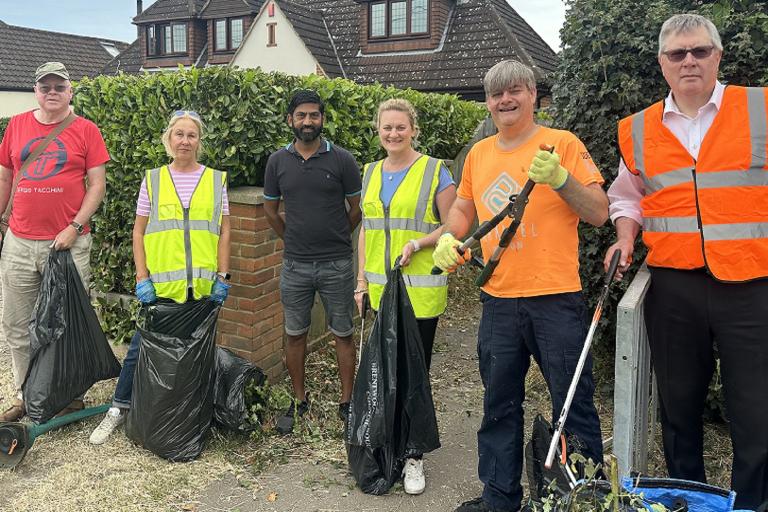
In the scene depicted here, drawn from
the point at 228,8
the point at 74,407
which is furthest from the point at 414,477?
the point at 228,8

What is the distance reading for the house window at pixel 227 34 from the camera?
1964 centimetres

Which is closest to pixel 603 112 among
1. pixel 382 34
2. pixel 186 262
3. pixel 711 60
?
pixel 711 60

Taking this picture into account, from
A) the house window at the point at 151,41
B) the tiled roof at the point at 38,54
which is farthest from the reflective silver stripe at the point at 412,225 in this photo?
the tiled roof at the point at 38,54

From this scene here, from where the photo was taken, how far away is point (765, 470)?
2.30 metres

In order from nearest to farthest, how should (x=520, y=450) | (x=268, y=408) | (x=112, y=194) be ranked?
1. (x=520, y=450)
2. (x=268, y=408)
3. (x=112, y=194)

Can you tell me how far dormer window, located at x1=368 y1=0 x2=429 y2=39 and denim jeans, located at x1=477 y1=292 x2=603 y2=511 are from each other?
45.6ft

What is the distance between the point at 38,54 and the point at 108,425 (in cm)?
2657

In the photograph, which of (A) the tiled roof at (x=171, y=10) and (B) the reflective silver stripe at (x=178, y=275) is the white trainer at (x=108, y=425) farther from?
(A) the tiled roof at (x=171, y=10)

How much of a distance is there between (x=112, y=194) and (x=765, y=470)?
4.48m

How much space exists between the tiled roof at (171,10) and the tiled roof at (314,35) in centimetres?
495

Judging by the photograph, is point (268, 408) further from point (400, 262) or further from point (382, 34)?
point (382, 34)

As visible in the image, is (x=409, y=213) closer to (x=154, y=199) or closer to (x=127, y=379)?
(x=154, y=199)

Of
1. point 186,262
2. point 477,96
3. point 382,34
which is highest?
point 382,34

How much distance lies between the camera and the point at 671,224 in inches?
94.7
